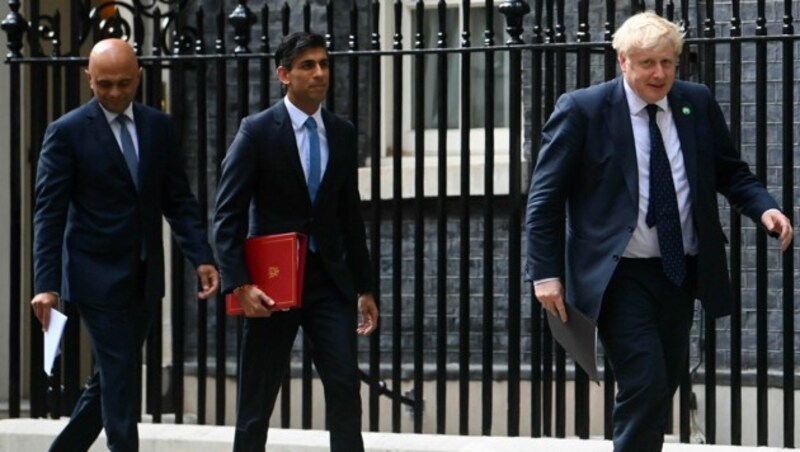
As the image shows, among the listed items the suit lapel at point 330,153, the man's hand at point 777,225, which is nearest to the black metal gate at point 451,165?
the suit lapel at point 330,153

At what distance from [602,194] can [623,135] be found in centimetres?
20

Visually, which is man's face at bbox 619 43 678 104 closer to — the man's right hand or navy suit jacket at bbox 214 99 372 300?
navy suit jacket at bbox 214 99 372 300

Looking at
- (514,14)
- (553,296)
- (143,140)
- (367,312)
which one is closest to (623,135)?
(553,296)

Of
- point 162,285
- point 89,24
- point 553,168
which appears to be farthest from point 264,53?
point 553,168

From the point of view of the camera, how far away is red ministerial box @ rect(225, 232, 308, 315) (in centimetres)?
736

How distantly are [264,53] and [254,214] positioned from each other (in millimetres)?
1828

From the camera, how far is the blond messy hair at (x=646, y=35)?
6727 mm

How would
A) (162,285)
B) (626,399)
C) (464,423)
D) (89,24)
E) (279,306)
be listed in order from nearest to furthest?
(626,399), (279,306), (162,285), (464,423), (89,24)

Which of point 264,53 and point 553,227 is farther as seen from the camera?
point 264,53

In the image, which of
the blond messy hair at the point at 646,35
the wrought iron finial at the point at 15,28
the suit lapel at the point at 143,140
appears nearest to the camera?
the blond messy hair at the point at 646,35

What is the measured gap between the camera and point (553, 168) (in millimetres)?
6898

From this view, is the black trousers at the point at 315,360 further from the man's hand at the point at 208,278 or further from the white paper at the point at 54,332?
the white paper at the point at 54,332

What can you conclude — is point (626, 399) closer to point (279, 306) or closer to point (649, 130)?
point (649, 130)

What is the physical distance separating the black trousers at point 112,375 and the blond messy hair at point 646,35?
2.03 m
